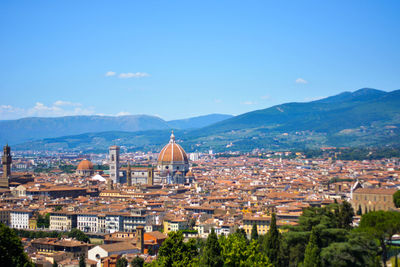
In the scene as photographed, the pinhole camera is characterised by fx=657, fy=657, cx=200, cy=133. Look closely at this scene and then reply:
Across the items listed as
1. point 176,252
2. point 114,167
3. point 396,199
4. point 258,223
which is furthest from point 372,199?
point 114,167

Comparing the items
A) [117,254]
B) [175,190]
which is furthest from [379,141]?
[117,254]

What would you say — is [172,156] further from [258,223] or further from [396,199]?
[396,199]

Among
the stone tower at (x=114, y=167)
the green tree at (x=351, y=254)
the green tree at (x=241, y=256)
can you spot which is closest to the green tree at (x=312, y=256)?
the green tree at (x=351, y=254)

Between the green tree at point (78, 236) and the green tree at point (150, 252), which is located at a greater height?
the green tree at point (78, 236)

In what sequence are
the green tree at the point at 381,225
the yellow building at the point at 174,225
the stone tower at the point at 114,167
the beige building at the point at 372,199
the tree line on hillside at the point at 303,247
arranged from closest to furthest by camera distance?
the tree line on hillside at the point at 303,247
the green tree at the point at 381,225
the beige building at the point at 372,199
the yellow building at the point at 174,225
the stone tower at the point at 114,167

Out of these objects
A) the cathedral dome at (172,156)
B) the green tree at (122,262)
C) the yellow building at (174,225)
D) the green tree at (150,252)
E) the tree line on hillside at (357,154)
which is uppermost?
the cathedral dome at (172,156)

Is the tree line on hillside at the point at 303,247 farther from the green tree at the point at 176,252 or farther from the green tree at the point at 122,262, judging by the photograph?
the green tree at the point at 122,262

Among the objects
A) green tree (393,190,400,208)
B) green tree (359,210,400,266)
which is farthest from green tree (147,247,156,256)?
green tree (393,190,400,208)
